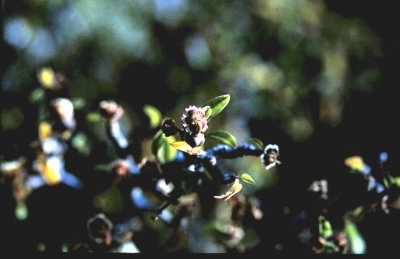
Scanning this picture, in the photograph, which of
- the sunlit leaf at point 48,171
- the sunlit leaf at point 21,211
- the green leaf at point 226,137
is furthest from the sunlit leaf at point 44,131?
the green leaf at point 226,137

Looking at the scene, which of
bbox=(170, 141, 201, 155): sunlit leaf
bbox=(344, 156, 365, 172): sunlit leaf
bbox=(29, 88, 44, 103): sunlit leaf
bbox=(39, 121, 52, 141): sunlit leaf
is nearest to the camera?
bbox=(170, 141, 201, 155): sunlit leaf

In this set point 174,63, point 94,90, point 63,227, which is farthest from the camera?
point 174,63

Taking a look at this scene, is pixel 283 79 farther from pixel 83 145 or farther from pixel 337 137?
pixel 83 145

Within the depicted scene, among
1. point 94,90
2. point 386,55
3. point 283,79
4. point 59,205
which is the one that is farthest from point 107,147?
point 386,55

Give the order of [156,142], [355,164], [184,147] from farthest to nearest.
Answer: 1. [355,164]
2. [156,142]
3. [184,147]

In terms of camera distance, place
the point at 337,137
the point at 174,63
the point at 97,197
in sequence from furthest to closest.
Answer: the point at 174,63 < the point at 337,137 < the point at 97,197

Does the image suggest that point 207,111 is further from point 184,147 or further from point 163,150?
point 163,150

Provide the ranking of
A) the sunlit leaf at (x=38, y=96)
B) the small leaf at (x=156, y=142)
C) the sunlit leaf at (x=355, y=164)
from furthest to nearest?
the sunlit leaf at (x=38, y=96)
the sunlit leaf at (x=355, y=164)
the small leaf at (x=156, y=142)

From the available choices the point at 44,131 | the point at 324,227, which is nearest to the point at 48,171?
the point at 44,131

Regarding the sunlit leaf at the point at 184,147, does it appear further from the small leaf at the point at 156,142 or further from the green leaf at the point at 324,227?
the green leaf at the point at 324,227

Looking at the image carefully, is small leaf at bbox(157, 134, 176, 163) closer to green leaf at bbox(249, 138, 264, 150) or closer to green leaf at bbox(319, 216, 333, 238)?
green leaf at bbox(249, 138, 264, 150)

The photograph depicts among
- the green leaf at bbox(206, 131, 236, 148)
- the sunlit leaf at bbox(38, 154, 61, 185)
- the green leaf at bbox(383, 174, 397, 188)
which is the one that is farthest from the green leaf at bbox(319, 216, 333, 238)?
the sunlit leaf at bbox(38, 154, 61, 185)
